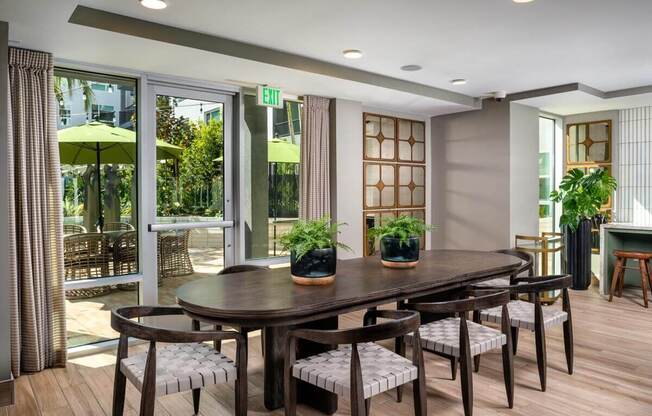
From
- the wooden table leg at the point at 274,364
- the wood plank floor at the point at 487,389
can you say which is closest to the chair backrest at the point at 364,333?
the wooden table leg at the point at 274,364

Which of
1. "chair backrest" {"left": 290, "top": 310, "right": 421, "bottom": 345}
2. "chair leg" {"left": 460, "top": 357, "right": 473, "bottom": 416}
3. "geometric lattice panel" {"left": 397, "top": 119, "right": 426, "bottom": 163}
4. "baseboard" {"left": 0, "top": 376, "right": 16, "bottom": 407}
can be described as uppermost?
"geometric lattice panel" {"left": 397, "top": 119, "right": 426, "bottom": 163}

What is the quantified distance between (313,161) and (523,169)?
284 cm

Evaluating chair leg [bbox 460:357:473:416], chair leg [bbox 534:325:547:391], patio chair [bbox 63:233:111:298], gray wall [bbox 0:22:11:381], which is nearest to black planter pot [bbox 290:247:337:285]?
chair leg [bbox 460:357:473:416]

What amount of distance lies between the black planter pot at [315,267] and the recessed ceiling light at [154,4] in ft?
5.67

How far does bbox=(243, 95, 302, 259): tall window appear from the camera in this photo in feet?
15.9

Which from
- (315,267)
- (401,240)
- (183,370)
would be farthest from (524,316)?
(183,370)

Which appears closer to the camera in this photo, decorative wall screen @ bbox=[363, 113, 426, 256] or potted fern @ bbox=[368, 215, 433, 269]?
potted fern @ bbox=[368, 215, 433, 269]

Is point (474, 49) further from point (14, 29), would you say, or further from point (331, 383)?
point (14, 29)

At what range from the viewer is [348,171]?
545 centimetres

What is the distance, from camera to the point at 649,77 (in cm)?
502

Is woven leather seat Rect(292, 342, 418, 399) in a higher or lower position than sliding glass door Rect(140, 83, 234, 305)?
lower

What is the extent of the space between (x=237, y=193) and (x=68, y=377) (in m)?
2.14

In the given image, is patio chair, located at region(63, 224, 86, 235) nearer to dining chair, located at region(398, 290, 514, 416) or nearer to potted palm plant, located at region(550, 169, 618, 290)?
dining chair, located at region(398, 290, 514, 416)

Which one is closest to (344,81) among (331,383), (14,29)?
(14,29)
